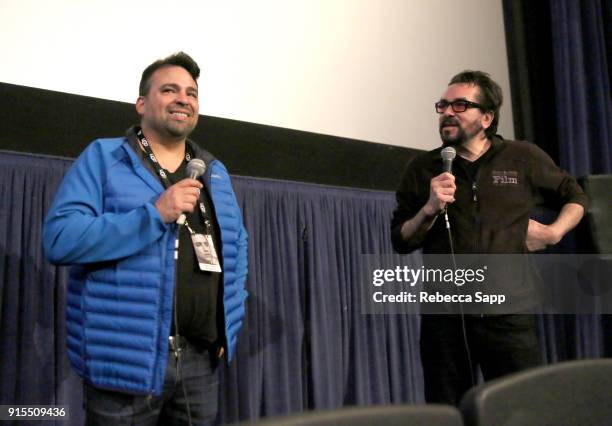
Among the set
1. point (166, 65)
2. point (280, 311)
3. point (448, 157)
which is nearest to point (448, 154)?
point (448, 157)

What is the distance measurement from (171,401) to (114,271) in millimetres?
407

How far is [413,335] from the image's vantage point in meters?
3.77

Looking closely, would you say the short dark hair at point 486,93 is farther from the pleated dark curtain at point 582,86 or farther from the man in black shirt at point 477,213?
the pleated dark curtain at point 582,86

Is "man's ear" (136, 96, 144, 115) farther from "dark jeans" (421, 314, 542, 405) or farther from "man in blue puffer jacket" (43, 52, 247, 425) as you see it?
"dark jeans" (421, 314, 542, 405)

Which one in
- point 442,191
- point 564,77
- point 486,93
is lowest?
point 442,191

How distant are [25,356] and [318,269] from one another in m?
1.48

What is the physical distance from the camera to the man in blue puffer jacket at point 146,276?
1.70 meters

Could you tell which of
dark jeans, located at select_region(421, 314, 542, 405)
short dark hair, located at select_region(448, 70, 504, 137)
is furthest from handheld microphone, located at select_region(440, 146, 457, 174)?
dark jeans, located at select_region(421, 314, 542, 405)

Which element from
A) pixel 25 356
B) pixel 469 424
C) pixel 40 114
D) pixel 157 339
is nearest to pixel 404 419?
pixel 469 424

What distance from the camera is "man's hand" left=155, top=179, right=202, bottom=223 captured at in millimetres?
1686

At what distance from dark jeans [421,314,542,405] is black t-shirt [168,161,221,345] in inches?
29.1

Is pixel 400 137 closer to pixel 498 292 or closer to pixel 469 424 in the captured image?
pixel 498 292

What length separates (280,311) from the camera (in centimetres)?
327

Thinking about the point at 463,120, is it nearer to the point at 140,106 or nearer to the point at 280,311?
the point at 140,106
